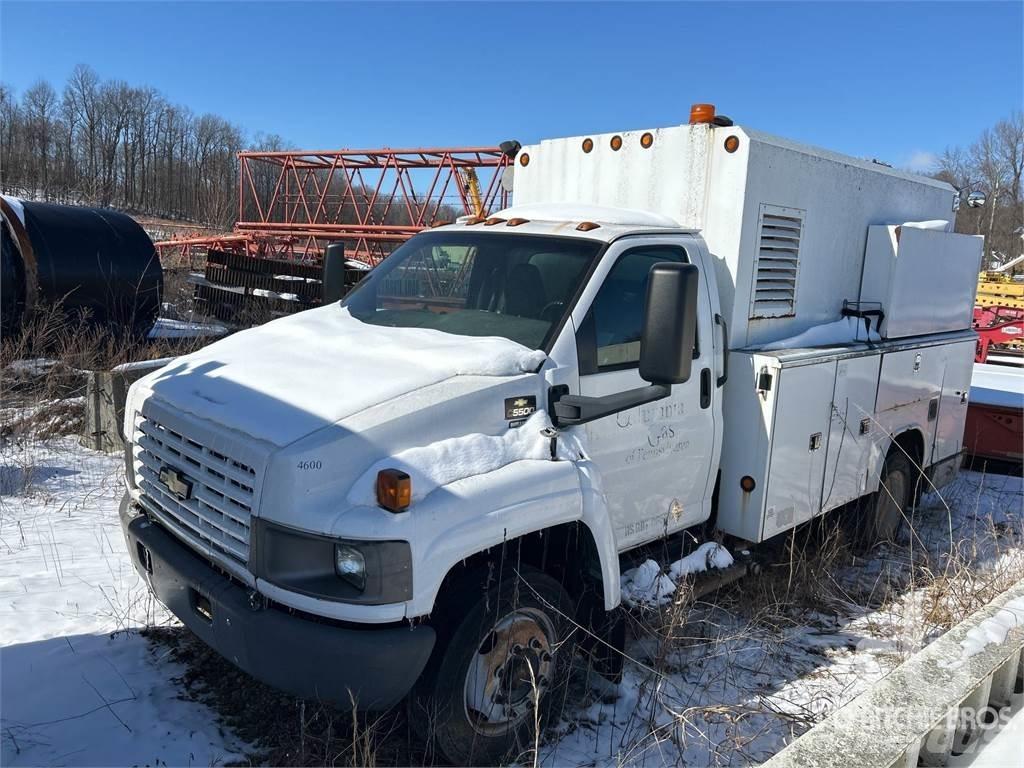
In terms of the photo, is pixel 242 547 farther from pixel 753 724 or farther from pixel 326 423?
pixel 753 724

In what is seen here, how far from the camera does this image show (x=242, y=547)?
290 centimetres

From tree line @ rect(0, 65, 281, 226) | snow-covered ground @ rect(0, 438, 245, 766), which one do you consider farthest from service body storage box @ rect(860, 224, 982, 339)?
tree line @ rect(0, 65, 281, 226)

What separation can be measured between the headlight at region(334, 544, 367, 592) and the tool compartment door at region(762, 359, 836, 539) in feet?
9.17

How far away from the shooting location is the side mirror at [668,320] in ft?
10.7

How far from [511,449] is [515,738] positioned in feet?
4.03

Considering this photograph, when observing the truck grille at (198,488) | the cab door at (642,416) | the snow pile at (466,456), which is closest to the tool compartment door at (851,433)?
the cab door at (642,416)

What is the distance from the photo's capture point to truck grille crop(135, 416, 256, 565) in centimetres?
289

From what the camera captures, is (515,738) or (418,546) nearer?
(418,546)

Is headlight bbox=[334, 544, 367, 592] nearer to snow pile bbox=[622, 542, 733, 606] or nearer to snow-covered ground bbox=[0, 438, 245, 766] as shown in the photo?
snow-covered ground bbox=[0, 438, 245, 766]

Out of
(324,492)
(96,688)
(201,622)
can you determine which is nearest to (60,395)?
(96,688)

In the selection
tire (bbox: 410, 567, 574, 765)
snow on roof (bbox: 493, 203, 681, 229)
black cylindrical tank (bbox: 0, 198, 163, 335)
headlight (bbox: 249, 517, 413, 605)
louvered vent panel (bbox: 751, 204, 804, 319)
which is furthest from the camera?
black cylindrical tank (bbox: 0, 198, 163, 335)

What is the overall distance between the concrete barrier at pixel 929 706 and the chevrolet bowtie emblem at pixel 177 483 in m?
2.40

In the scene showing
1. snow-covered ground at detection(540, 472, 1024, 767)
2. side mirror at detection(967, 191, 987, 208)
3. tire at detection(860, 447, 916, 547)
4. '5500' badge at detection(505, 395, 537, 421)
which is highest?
side mirror at detection(967, 191, 987, 208)

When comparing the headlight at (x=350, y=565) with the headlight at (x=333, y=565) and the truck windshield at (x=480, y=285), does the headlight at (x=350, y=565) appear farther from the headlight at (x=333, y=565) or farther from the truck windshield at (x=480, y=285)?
the truck windshield at (x=480, y=285)
